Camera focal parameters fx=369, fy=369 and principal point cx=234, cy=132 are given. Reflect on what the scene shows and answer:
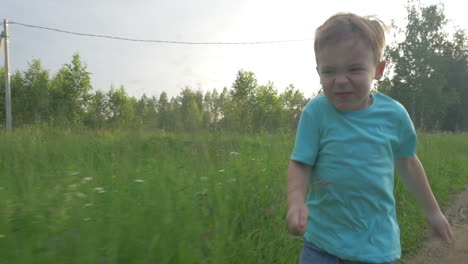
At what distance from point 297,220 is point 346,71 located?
669mm

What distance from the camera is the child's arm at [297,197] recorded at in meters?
1.35

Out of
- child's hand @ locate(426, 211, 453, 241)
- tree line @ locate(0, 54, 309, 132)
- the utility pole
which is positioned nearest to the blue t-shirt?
child's hand @ locate(426, 211, 453, 241)

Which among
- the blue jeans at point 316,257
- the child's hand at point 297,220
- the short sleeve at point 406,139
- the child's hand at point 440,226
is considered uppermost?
the short sleeve at point 406,139

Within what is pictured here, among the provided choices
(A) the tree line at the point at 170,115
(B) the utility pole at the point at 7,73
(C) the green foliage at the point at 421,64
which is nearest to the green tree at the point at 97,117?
(A) the tree line at the point at 170,115

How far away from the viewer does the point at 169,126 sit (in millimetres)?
3773

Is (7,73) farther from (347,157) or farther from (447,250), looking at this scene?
(347,157)

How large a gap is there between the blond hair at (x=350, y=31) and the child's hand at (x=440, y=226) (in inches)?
31.5

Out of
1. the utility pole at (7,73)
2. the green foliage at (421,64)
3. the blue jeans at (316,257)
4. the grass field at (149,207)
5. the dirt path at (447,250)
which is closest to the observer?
the blue jeans at (316,257)

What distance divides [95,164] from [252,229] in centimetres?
182

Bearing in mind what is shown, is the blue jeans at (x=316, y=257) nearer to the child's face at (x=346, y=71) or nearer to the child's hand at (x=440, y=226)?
the child's hand at (x=440, y=226)

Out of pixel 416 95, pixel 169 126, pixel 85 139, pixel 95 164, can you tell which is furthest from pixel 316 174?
pixel 416 95

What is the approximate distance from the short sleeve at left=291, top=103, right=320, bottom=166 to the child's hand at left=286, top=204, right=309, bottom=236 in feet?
0.85

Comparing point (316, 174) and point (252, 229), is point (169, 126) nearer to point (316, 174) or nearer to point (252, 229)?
point (252, 229)

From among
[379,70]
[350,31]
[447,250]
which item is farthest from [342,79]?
[447,250]
